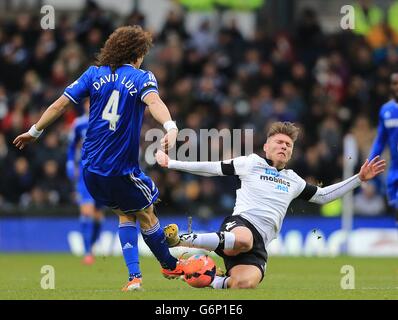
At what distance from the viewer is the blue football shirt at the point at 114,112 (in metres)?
10.2

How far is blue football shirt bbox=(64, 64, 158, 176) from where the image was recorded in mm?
10172

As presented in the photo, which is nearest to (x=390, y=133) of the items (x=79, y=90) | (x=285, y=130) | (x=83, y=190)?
(x=285, y=130)

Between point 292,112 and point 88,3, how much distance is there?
16.6 feet

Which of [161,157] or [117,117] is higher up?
[117,117]

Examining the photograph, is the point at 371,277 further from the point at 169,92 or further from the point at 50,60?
the point at 50,60

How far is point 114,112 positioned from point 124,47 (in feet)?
2.08

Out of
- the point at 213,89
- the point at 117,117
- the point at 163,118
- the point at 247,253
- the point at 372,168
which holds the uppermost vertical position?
the point at 213,89

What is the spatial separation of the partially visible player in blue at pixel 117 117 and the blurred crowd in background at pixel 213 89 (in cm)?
1019

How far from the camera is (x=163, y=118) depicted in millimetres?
9867

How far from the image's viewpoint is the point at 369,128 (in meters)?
22.1

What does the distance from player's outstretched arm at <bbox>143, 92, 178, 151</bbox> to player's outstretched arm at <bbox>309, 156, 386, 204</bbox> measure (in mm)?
2006

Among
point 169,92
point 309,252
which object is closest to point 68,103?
point 309,252

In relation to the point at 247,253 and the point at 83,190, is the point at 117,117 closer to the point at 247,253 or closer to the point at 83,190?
the point at 247,253
